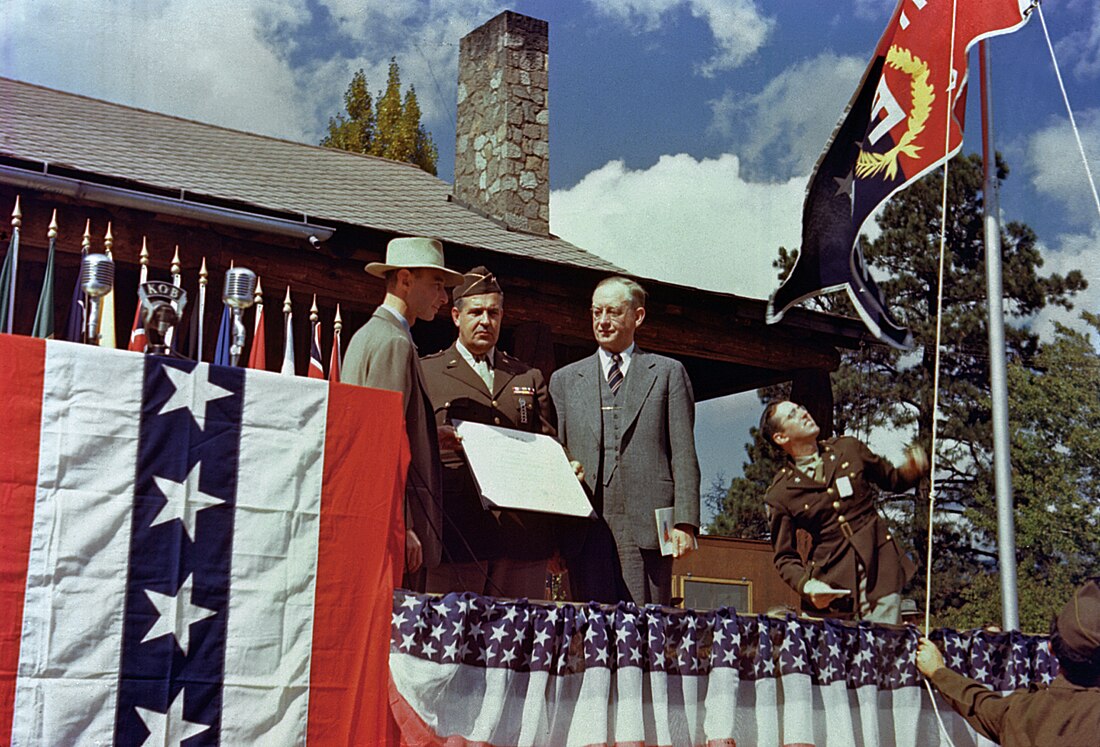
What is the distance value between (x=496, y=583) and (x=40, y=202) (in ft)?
11.2

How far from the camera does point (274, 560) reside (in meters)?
4.75

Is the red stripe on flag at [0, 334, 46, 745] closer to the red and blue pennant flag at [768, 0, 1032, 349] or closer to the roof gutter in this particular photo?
the roof gutter

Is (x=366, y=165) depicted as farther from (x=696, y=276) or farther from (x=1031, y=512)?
(x=1031, y=512)

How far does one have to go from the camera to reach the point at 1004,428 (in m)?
7.09

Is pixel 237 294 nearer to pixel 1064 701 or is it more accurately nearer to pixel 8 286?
pixel 8 286

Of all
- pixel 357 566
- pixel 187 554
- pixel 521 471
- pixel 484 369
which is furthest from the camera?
pixel 484 369

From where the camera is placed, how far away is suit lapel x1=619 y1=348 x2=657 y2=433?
6.30 m

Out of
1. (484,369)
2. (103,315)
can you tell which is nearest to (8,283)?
(103,315)

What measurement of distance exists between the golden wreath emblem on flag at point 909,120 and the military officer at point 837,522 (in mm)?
1657

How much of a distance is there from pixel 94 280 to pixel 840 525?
140 inches

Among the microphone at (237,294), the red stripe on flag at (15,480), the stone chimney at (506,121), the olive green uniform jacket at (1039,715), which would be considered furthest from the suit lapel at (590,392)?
the stone chimney at (506,121)

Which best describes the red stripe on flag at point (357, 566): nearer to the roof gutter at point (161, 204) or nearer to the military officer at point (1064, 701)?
the military officer at point (1064, 701)

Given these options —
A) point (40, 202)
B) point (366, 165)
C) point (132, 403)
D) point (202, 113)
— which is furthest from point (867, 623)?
point (202, 113)

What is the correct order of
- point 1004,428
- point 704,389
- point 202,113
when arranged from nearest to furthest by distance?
point 1004,428 < point 704,389 < point 202,113
